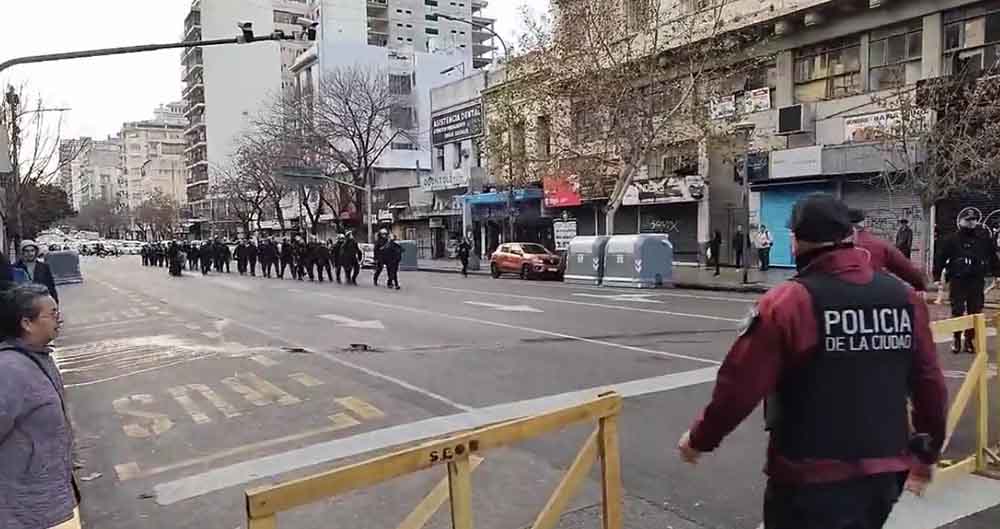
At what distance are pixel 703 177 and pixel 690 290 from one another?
9410mm

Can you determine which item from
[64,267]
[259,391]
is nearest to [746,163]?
[259,391]

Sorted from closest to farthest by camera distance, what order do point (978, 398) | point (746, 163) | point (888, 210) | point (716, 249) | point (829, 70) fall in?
1. point (978, 398)
2. point (888, 210)
3. point (829, 70)
4. point (716, 249)
5. point (746, 163)

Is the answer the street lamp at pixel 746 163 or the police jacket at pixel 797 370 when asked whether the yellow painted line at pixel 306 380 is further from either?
the street lamp at pixel 746 163

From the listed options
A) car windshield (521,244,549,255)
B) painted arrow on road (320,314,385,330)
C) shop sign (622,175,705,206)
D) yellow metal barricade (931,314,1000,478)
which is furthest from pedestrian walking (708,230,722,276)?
yellow metal barricade (931,314,1000,478)

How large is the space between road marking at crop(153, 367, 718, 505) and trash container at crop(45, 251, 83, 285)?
30.2m

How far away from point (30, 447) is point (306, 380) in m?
5.88

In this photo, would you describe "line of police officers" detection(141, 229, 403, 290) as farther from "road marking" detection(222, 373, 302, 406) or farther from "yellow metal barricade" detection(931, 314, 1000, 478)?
"yellow metal barricade" detection(931, 314, 1000, 478)

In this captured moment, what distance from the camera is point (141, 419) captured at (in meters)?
7.42

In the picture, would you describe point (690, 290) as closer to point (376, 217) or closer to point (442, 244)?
point (442, 244)

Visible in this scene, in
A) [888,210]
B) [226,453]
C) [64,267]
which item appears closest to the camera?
[226,453]

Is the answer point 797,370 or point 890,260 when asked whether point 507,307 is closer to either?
point 890,260

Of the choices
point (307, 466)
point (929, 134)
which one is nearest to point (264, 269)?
point (929, 134)

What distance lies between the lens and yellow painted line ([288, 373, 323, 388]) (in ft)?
28.4

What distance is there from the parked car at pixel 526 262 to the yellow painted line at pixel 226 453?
65.8 ft
